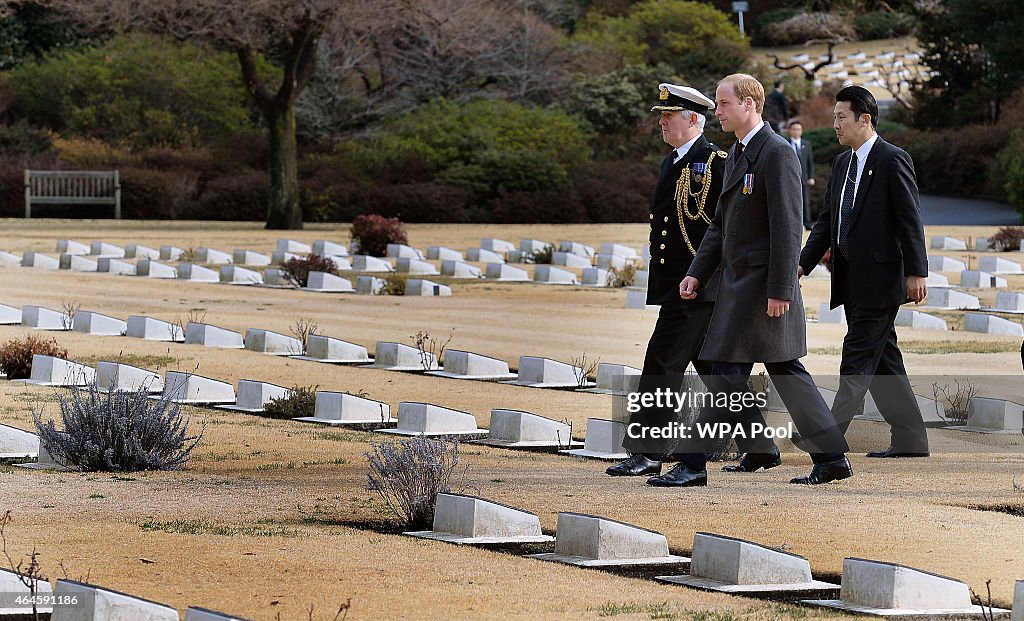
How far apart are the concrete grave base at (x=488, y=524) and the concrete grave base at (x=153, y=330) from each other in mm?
9427

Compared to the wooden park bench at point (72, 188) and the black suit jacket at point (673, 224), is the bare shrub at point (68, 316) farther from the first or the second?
the wooden park bench at point (72, 188)

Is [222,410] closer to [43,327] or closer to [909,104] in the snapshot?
[43,327]

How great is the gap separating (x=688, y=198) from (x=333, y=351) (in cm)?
682

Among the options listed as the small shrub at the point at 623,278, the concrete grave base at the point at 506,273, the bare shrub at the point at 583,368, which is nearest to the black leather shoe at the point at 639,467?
the bare shrub at the point at 583,368

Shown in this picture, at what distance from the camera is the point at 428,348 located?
1517 centimetres

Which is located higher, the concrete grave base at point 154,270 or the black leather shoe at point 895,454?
the concrete grave base at point 154,270

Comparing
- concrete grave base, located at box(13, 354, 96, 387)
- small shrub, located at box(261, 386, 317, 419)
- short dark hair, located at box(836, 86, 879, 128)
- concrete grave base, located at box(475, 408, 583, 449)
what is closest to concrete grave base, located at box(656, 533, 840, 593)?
short dark hair, located at box(836, 86, 879, 128)

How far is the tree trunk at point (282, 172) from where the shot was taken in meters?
Answer: 31.7

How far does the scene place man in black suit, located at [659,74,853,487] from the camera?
7.69 m

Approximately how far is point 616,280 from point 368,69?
2381cm

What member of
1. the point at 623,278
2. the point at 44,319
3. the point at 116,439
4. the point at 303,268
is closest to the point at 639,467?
the point at 116,439

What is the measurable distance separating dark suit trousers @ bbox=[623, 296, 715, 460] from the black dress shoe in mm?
753

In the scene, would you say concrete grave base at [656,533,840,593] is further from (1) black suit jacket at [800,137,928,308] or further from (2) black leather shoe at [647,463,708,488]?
(1) black suit jacket at [800,137,928,308]

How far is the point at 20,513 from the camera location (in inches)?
295
